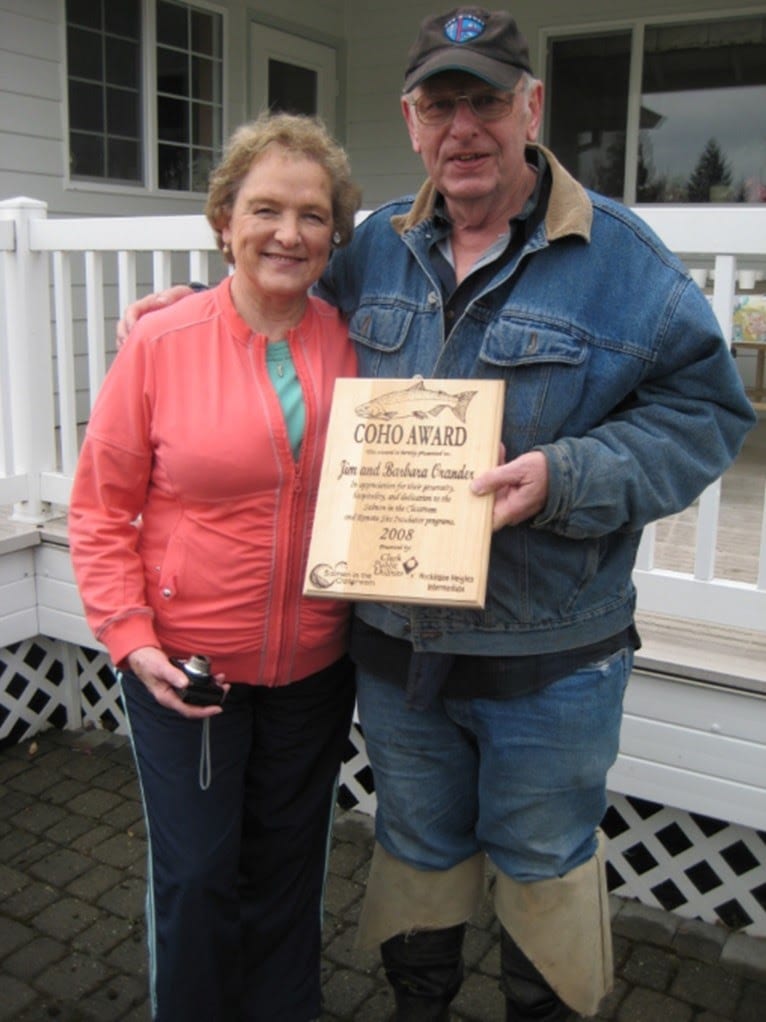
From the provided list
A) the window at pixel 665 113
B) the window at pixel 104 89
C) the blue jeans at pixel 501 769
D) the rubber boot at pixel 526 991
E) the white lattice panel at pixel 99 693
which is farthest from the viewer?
the window at pixel 665 113

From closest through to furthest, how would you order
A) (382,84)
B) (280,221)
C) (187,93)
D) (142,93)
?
(280,221), (142,93), (187,93), (382,84)

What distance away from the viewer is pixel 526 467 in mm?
1604

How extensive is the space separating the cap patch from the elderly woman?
1.03ft

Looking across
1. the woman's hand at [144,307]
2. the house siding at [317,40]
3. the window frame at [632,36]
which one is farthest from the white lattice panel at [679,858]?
the window frame at [632,36]

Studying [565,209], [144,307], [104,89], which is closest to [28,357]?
[144,307]

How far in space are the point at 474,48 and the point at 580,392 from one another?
0.56 meters

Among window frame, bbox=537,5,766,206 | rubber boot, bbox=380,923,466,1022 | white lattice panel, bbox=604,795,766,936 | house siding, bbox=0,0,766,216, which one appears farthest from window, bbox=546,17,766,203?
rubber boot, bbox=380,923,466,1022

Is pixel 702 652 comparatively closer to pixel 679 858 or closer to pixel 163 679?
pixel 679 858

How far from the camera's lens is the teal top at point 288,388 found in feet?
6.04

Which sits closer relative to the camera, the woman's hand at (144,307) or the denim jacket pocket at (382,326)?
the denim jacket pocket at (382,326)

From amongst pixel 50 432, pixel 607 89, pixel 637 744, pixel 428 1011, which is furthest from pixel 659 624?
pixel 607 89

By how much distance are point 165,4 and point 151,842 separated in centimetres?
585

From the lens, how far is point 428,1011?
207cm

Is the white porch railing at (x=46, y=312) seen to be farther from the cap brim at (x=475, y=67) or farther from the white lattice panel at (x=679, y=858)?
the cap brim at (x=475, y=67)
